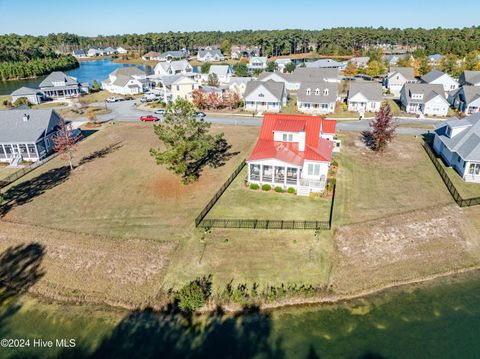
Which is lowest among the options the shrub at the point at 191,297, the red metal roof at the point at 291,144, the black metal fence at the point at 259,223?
the shrub at the point at 191,297

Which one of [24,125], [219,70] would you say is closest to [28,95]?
[24,125]

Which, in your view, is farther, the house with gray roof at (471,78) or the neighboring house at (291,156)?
the house with gray roof at (471,78)

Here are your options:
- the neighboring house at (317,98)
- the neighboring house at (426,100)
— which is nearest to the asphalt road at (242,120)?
the neighboring house at (426,100)

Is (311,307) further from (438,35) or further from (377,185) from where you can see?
(438,35)

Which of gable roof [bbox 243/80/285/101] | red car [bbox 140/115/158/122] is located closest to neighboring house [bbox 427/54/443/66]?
gable roof [bbox 243/80/285/101]

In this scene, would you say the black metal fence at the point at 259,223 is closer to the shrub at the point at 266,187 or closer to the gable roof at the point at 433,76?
the shrub at the point at 266,187

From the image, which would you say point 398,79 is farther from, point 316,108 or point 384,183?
point 384,183

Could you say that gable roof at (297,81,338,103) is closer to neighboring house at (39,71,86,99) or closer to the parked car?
the parked car
